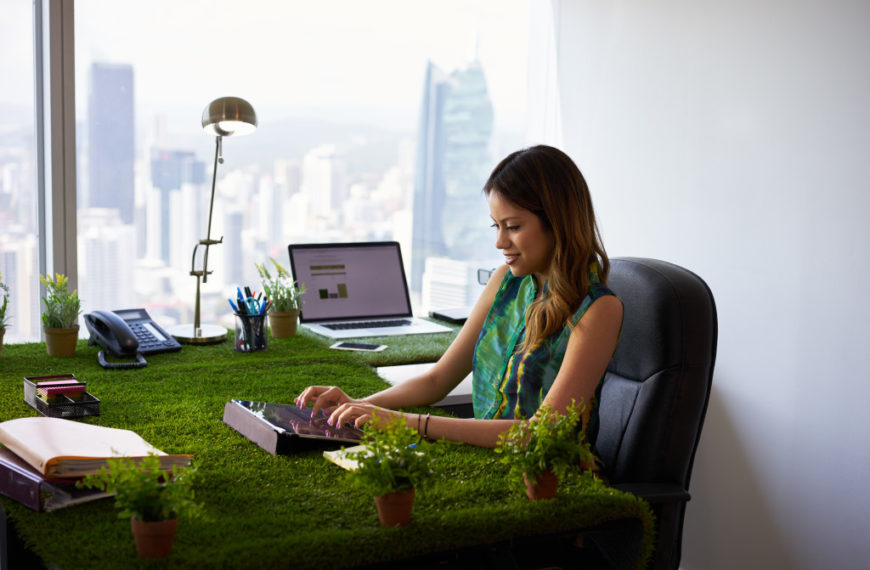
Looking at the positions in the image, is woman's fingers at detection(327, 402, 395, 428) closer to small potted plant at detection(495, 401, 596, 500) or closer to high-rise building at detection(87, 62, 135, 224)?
small potted plant at detection(495, 401, 596, 500)

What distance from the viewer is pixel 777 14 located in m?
2.47

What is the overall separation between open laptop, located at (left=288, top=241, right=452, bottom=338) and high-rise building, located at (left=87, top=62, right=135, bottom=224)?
695 mm

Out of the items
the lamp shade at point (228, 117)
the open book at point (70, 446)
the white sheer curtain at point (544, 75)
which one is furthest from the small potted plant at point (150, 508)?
the white sheer curtain at point (544, 75)

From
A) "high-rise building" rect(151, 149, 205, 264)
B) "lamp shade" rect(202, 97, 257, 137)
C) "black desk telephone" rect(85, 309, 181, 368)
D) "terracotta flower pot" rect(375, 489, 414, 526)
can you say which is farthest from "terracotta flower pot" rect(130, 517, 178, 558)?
"high-rise building" rect(151, 149, 205, 264)

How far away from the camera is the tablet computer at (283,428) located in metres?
1.38

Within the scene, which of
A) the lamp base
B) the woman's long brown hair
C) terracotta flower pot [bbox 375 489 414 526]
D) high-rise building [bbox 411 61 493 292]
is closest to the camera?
terracotta flower pot [bbox 375 489 414 526]

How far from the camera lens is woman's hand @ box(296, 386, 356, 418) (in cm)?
159

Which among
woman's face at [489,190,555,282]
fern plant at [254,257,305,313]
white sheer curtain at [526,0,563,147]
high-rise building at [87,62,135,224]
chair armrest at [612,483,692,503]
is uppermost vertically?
white sheer curtain at [526,0,563,147]

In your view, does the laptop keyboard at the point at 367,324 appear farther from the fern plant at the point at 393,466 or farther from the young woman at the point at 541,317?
the fern plant at the point at 393,466

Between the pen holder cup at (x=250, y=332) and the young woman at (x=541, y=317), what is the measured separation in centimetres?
63

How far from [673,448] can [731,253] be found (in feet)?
4.06

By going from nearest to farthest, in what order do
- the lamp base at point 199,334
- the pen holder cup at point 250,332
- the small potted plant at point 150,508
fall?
1. the small potted plant at point 150,508
2. the pen holder cup at point 250,332
3. the lamp base at point 199,334

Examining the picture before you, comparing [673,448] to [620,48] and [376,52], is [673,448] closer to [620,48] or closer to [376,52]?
[620,48]

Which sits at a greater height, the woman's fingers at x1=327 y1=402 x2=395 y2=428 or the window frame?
the window frame
